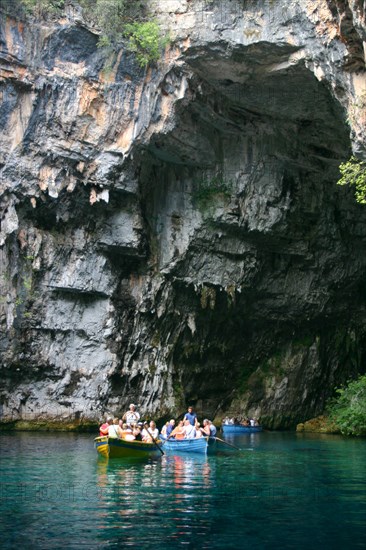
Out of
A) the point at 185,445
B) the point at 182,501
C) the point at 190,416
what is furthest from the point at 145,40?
the point at 182,501

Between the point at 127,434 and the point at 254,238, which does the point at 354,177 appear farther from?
the point at 254,238

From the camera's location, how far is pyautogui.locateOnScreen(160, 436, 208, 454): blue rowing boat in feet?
66.4

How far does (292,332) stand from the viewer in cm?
3397

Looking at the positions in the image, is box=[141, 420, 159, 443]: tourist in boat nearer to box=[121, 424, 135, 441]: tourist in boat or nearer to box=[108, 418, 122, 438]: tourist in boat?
box=[121, 424, 135, 441]: tourist in boat

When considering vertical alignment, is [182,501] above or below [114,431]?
below

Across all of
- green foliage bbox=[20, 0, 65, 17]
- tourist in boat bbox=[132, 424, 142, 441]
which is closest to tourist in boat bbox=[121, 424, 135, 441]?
tourist in boat bbox=[132, 424, 142, 441]

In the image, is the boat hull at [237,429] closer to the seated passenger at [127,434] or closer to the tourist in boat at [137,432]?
the tourist in boat at [137,432]

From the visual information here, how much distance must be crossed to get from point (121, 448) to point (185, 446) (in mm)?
2997

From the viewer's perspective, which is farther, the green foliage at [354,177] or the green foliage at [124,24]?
the green foliage at [124,24]

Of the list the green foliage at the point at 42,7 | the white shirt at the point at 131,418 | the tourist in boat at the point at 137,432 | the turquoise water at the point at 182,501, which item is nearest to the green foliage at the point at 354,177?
the turquoise water at the point at 182,501

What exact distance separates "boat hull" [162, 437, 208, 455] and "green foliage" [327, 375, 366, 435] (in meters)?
10.9

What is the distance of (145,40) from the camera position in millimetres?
22734

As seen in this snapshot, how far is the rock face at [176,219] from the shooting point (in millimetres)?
22828

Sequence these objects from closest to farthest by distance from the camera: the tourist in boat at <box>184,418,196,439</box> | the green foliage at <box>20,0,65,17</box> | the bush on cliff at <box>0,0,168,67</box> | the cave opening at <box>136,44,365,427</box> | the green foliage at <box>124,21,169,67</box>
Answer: the tourist in boat at <box>184,418,196,439</box>
the green foliage at <box>124,21,169,67</box>
the bush on cliff at <box>0,0,168,67</box>
the cave opening at <box>136,44,365,427</box>
the green foliage at <box>20,0,65,17</box>
